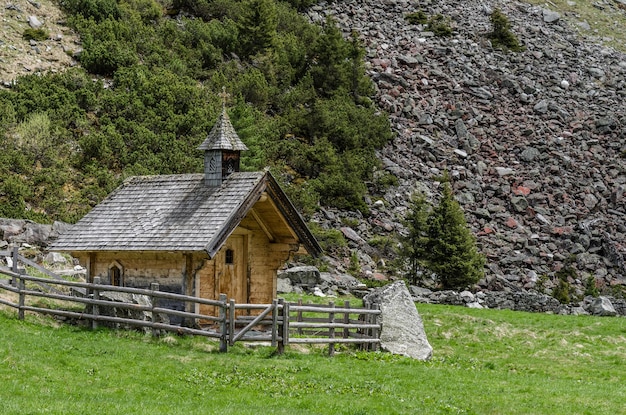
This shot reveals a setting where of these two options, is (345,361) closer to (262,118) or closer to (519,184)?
(262,118)

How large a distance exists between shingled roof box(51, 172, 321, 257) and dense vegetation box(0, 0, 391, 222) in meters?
11.5

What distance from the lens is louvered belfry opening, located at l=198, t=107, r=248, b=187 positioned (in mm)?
24016

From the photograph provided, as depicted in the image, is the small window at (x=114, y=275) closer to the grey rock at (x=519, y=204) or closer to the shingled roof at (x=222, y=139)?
the shingled roof at (x=222, y=139)

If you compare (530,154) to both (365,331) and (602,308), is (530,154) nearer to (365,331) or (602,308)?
(602,308)

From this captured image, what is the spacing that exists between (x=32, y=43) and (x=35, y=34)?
2.15 ft

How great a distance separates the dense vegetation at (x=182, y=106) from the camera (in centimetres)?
3962

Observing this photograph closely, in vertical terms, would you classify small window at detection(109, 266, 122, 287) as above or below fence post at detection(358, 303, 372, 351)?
above

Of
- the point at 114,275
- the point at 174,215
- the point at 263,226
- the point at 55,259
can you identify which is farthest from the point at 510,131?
the point at 114,275

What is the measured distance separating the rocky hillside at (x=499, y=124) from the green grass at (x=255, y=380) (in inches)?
A: 864

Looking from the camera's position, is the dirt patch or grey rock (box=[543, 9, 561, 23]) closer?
the dirt patch

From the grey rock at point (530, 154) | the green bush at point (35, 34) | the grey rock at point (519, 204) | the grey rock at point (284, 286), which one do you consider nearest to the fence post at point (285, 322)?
the grey rock at point (284, 286)

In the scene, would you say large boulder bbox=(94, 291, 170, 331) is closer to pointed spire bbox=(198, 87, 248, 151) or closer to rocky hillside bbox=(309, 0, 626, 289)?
pointed spire bbox=(198, 87, 248, 151)

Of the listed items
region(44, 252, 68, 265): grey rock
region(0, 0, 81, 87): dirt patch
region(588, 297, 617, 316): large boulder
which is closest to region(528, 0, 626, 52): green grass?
region(588, 297, 617, 316): large boulder

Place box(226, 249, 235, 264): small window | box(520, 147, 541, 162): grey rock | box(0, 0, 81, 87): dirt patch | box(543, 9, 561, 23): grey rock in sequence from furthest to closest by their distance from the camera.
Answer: box(543, 9, 561, 23): grey rock, box(520, 147, 541, 162): grey rock, box(0, 0, 81, 87): dirt patch, box(226, 249, 235, 264): small window
